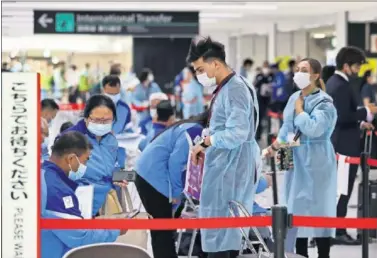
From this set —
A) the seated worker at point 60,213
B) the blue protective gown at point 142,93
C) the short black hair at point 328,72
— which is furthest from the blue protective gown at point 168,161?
the blue protective gown at point 142,93

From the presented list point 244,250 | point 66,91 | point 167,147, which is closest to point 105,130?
point 167,147

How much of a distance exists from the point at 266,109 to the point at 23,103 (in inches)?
669

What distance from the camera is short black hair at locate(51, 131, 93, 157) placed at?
5.37 m

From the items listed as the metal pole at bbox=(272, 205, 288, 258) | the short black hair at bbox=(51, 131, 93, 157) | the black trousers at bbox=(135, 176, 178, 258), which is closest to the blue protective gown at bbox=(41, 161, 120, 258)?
the short black hair at bbox=(51, 131, 93, 157)

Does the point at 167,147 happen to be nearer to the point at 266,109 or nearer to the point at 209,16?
the point at 266,109

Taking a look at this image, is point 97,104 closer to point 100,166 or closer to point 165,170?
point 100,166

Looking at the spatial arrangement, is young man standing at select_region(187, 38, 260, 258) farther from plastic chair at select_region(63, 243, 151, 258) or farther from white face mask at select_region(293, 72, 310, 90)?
plastic chair at select_region(63, 243, 151, 258)

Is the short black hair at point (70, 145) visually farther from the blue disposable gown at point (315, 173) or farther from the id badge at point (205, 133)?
the blue disposable gown at point (315, 173)

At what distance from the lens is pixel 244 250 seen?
686cm

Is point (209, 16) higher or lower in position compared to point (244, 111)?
higher

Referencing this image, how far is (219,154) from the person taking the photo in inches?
230

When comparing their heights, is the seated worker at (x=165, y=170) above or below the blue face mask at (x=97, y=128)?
below

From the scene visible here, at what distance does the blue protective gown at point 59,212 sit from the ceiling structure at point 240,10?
12.5m

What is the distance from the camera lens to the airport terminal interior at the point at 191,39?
12.0 meters
